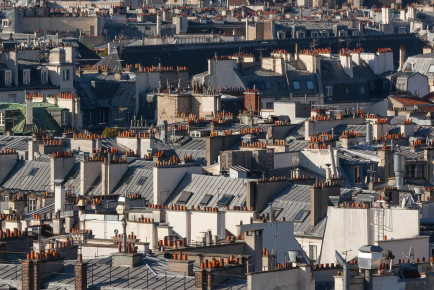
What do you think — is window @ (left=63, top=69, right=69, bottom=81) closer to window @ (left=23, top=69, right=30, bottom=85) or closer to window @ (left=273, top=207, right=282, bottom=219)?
window @ (left=23, top=69, right=30, bottom=85)

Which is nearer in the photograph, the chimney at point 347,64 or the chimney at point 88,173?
the chimney at point 88,173

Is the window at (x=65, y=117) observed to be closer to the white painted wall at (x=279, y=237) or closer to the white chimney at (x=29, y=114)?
the white chimney at (x=29, y=114)

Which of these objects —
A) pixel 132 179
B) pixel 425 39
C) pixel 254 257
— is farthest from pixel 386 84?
pixel 254 257

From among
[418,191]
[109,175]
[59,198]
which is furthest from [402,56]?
[59,198]

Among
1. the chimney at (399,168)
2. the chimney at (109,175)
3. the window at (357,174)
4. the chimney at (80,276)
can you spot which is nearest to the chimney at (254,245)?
the chimney at (80,276)

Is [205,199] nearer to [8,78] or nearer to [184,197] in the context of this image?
[184,197]

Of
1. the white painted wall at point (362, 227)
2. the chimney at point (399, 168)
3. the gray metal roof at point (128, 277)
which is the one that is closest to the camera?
the gray metal roof at point (128, 277)
